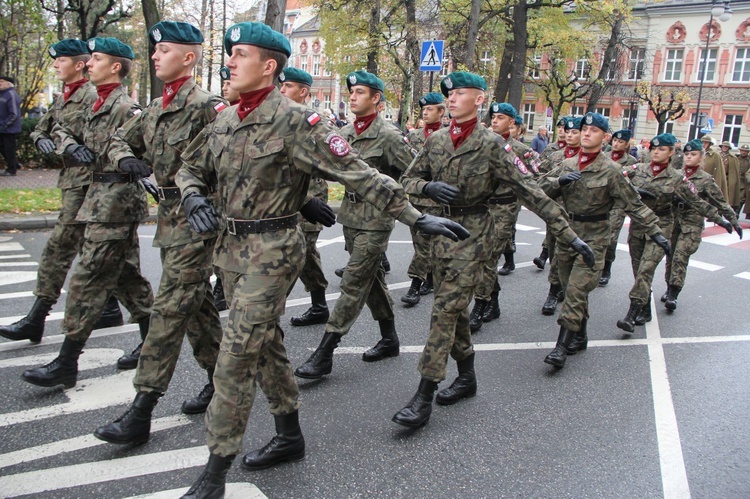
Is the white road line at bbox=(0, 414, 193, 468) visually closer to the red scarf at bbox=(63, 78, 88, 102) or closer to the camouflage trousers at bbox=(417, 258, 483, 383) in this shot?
the camouflage trousers at bbox=(417, 258, 483, 383)

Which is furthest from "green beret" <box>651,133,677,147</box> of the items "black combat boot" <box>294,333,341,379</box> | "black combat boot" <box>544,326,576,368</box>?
"black combat boot" <box>294,333,341,379</box>

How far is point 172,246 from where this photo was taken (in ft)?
11.8

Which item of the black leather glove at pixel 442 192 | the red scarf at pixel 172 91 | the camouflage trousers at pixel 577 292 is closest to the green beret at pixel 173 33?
the red scarf at pixel 172 91

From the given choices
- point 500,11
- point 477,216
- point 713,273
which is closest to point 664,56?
point 500,11

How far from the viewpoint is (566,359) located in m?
5.26

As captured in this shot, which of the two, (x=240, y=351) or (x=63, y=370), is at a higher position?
(x=240, y=351)

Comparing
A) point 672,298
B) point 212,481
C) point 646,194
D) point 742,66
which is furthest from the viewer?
point 742,66

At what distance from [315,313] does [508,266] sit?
149 inches

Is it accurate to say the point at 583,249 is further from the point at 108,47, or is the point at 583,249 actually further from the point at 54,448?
the point at 108,47

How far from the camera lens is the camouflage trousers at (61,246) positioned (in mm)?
4785

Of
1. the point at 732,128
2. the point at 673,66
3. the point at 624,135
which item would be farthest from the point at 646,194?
the point at 673,66

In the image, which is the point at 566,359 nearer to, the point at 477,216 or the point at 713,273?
the point at 477,216

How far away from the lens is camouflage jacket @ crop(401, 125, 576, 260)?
159 inches

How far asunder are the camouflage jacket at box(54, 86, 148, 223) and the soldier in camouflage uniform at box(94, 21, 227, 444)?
14.2 inches
